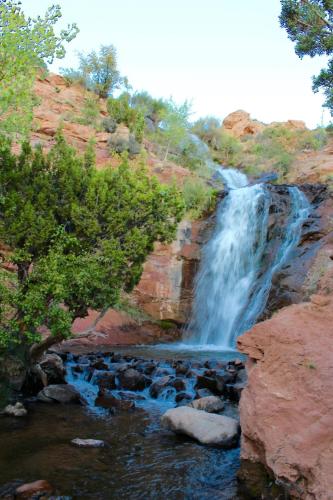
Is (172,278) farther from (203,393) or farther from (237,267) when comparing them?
(203,393)

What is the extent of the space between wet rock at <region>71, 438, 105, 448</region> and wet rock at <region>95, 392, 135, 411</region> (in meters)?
2.29

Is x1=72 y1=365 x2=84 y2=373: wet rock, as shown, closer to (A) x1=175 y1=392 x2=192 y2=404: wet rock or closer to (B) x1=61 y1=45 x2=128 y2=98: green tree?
(A) x1=175 y1=392 x2=192 y2=404: wet rock

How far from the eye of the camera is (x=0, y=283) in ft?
26.6

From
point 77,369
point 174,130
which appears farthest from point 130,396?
point 174,130

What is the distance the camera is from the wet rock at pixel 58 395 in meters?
9.78

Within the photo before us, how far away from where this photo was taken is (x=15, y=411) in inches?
336

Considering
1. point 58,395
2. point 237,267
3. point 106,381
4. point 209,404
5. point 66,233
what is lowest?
point 106,381

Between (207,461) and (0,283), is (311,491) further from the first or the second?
(0,283)

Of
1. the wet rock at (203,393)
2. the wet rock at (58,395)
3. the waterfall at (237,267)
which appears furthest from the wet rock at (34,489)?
the waterfall at (237,267)

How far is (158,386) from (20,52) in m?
7.87

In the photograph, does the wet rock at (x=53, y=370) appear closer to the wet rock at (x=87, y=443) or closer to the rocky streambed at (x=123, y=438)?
the rocky streambed at (x=123, y=438)

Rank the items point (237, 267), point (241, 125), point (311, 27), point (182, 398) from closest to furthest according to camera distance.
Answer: point (182, 398), point (311, 27), point (237, 267), point (241, 125)

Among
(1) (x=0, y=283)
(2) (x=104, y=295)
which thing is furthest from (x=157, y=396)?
(1) (x=0, y=283)

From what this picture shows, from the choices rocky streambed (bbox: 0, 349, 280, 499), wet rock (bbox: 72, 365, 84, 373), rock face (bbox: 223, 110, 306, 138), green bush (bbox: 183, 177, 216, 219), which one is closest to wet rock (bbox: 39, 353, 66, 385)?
rocky streambed (bbox: 0, 349, 280, 499)
